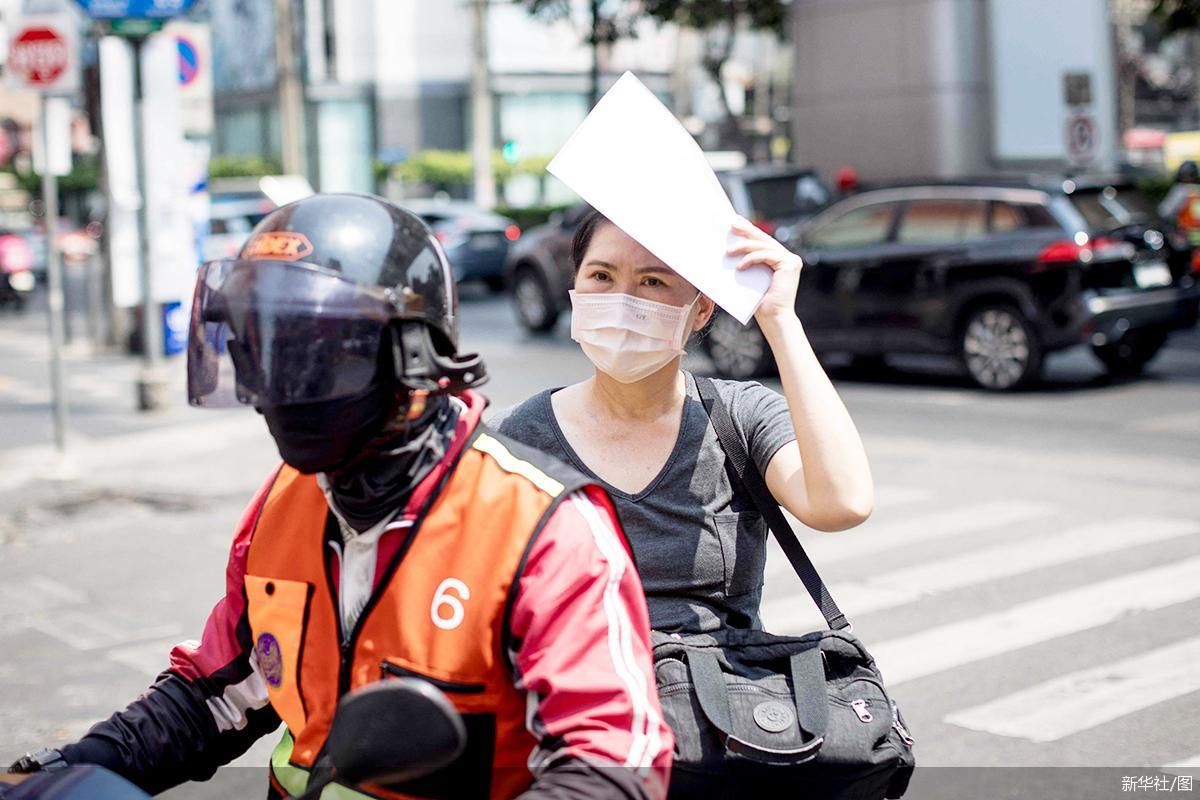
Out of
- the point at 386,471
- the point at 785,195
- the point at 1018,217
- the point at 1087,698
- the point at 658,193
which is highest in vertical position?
the point at 785,195

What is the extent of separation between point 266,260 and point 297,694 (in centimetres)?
57

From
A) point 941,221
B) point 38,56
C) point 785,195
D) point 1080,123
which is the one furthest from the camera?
point 1080,123

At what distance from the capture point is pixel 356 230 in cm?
210

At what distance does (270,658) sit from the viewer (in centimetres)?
227

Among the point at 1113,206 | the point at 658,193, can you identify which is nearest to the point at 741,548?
the point at 658,193

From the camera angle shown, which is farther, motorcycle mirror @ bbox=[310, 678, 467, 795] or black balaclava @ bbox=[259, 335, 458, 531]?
black balaclava @ bbox=[259, 335, 458, 531]

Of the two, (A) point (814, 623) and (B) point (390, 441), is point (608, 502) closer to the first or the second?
(B) point (390, 441)

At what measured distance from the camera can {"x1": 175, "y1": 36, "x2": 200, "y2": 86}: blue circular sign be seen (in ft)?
55.9

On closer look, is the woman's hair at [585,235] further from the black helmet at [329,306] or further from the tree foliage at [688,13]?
the tree foliage at [688,13]

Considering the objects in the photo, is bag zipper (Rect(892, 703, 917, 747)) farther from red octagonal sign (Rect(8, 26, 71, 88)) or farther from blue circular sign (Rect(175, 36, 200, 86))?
blue circular sign (Rect(175, 36, 200, 86))

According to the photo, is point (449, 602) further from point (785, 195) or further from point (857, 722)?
point (785, 195)

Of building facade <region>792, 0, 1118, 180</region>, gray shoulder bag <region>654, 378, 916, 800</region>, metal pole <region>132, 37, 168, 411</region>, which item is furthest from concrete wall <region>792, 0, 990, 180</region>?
gray shoulder bag <region>654, 378, 916, 800</region>

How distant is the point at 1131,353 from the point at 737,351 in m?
3.40

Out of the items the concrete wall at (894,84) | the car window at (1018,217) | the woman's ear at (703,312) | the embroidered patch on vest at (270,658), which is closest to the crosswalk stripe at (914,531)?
the woman's ear at (703,312)
